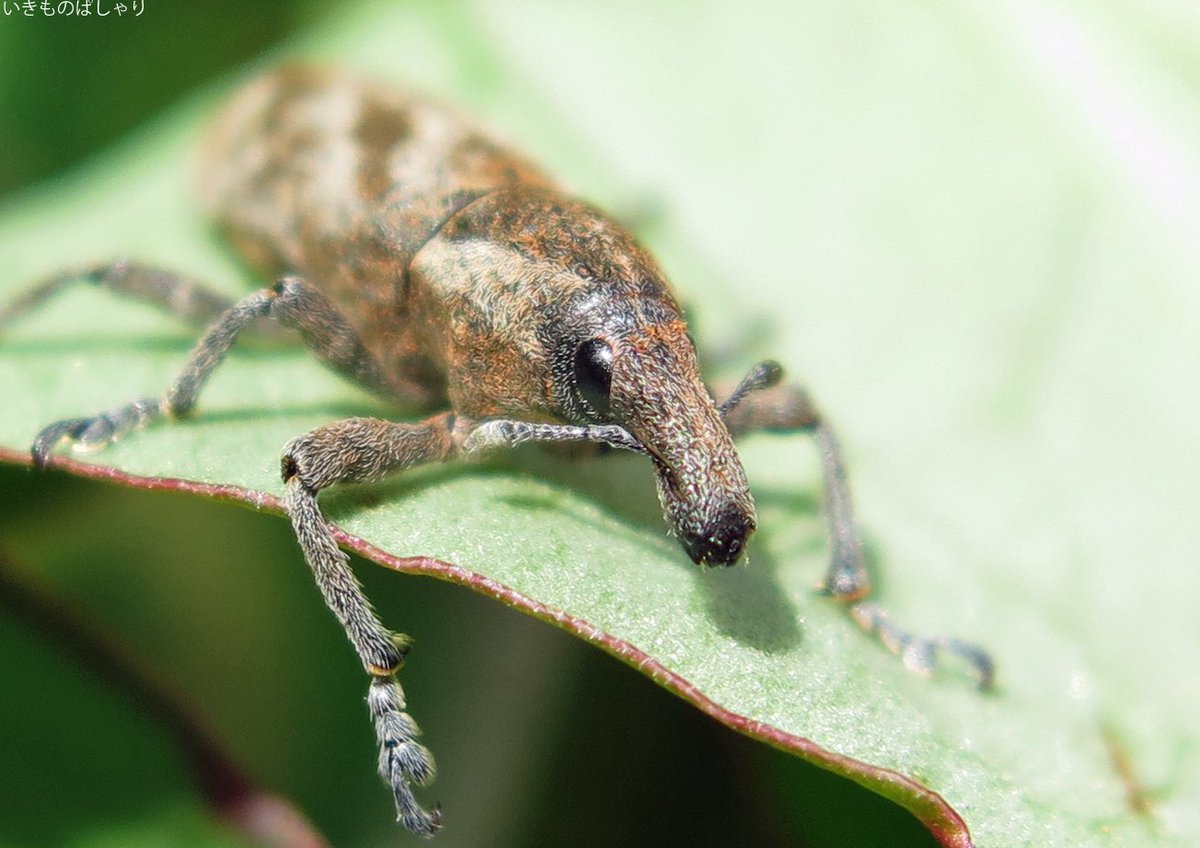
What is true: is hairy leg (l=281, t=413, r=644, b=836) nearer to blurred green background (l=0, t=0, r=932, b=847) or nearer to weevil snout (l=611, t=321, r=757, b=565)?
weevil snout (l=611, t=321, r=757, b=565)

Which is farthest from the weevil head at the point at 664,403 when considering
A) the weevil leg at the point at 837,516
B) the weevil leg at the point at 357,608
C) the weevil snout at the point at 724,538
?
the weevil leg at the point at 357,608

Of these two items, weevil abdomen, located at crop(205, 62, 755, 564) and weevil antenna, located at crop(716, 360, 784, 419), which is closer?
weevil abdomen, located at crop(205, 62, 755, 564)

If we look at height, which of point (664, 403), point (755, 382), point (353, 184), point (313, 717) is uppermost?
point (755, 382)

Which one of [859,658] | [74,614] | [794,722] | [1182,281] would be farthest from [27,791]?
[1182,281]

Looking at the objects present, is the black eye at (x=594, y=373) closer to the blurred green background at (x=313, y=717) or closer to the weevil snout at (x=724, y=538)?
the weevil snout at (x=724, y=538)

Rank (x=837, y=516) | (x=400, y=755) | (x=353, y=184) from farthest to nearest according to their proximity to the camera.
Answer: (x=353, y=184) < (x=837, y=516) < (x=400, y=755)

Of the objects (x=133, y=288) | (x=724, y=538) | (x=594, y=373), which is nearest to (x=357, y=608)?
(x=594, y=373)

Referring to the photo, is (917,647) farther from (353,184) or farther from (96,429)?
(353,184)

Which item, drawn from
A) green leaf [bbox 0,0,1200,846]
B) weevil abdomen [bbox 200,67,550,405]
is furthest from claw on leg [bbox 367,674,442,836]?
weevil abdomen [bbox 200,67,550,405]

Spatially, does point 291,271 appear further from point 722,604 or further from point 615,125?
point 722,604
